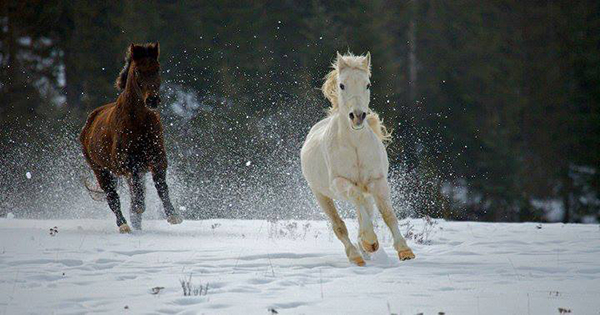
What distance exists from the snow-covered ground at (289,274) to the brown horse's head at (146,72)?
74.3 inches

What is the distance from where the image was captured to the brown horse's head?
10289 millimetres

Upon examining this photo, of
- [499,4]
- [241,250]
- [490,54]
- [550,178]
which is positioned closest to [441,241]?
[241,250]

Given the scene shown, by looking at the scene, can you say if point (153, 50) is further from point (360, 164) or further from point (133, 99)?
point (360, 164)

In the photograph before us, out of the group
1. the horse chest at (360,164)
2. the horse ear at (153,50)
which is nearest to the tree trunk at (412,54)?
the horse ear at (153,50)

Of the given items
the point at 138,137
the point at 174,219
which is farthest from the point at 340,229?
the point at 138,137

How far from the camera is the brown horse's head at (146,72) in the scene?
1029 cm

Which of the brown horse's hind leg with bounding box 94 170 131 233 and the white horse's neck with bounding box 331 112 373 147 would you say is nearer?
the white horse's neck with bounding box 331 112 373 147

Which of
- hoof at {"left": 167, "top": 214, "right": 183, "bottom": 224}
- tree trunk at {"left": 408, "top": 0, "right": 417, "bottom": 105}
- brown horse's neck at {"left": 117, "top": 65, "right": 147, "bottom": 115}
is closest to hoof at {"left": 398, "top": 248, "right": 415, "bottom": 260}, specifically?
hoof at {"left": 167, "top": 214, "right": 183, "bottom": 224}

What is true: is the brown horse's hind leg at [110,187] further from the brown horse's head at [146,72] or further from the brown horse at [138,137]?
the brown horse's head at [146,72]

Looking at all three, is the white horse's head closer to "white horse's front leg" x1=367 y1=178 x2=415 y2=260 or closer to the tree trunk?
"white horse's front leg" x1=367 y1=178 x2=415 y2=260

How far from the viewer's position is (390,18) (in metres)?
31.2

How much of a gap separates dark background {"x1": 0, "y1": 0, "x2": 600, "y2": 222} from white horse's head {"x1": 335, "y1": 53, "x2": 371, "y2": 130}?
14.7m

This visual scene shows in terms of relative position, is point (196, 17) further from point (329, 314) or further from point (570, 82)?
point (329, 314)

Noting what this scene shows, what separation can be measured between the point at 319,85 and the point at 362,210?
56.4 feet
